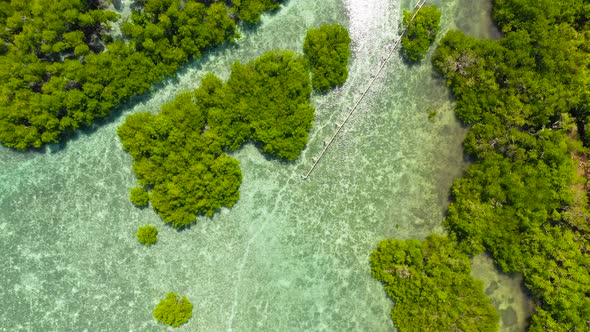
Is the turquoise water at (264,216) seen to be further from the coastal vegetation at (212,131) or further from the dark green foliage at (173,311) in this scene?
the coastal vegetation at (212,131)

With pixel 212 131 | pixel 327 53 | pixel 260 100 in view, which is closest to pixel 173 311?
pixel 212 131

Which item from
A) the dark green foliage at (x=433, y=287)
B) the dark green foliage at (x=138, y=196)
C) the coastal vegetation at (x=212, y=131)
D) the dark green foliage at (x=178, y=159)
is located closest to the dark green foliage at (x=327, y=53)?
the coastal vegetation at (x=212, y=131)

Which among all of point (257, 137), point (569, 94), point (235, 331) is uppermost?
point (569, 94)

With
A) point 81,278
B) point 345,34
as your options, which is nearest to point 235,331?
point 81,278

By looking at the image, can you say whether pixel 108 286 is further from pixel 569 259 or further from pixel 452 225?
pixel 569 259

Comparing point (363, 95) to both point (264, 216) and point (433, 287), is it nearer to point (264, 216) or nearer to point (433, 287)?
point (264, 216)

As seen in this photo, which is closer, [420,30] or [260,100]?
[260,100]
